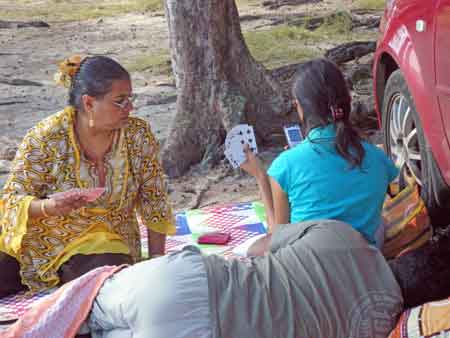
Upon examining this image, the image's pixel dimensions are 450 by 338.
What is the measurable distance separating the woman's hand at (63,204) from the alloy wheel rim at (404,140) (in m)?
1.74

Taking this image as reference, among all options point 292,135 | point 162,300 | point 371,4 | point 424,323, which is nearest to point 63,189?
point 292,135

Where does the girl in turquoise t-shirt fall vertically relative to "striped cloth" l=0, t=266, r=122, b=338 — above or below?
above

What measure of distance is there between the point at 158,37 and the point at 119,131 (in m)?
7.67

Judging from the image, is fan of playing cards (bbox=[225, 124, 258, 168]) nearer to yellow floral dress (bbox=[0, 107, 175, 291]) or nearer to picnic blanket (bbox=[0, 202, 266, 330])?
yellow floral dress (bbox=[0, 107, 175, 291])

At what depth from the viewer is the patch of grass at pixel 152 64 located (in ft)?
30.6

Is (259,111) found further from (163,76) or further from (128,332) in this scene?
(128,332)

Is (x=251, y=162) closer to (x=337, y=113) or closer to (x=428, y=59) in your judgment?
(x=337, y=113)

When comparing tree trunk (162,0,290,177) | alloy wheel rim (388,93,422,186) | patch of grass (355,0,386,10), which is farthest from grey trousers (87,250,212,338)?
patch of grass (355,0,386,10)

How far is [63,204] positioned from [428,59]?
1.76 meters

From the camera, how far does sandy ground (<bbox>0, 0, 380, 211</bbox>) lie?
5789 mm

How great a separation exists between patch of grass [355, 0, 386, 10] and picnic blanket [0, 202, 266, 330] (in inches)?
296

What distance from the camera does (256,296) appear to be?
8.96 feet

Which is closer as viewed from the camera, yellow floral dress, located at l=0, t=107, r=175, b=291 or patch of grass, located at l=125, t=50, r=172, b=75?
yellow floral dress, located at l=0, t=107, r=175, b=291

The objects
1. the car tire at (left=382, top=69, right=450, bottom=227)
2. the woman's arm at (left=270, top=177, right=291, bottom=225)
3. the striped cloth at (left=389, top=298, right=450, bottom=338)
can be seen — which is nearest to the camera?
the striped cloth at (left=389, top=298, right=450, bottom=338)
